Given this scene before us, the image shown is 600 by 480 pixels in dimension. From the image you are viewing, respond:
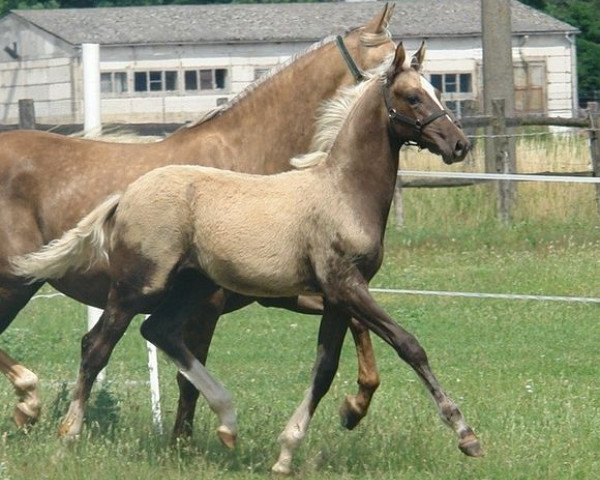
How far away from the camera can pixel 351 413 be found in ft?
24.5

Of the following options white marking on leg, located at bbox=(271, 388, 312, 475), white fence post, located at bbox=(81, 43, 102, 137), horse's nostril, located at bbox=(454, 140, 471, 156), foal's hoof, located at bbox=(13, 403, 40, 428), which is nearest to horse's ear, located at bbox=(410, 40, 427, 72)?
horse's nostril, located at bbox=(454, 140, 471, 156)

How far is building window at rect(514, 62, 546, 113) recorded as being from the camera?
41.4 m

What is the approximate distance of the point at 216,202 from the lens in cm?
674

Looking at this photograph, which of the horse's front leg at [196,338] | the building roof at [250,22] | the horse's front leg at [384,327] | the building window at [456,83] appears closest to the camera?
the horse's front leg at [384,327]

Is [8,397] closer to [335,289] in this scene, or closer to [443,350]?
[335,289]

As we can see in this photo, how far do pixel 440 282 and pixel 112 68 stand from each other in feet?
88.7

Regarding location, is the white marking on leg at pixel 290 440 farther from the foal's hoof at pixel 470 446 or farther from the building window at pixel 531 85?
the building window at pixel 531 85

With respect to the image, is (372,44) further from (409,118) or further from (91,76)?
(91,76)

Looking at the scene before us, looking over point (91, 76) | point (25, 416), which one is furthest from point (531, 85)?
point (25, 416)

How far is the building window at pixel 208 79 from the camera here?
40062 millimetres

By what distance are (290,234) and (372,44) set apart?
5.01ft

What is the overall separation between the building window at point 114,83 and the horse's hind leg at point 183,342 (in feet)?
110

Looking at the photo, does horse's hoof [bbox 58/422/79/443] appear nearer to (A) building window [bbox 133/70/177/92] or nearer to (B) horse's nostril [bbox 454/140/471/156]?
(B) horse's nostril [bbox 454/140/471/156]

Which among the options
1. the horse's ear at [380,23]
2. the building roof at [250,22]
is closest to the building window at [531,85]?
the building roof at [250,22]
